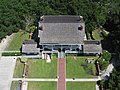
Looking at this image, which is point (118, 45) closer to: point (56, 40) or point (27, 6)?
point (56, 40)

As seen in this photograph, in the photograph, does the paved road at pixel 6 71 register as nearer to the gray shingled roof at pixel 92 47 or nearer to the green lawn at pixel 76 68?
the green lawn at pixel 76 68

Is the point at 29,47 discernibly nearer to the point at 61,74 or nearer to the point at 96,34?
the point at 61,74

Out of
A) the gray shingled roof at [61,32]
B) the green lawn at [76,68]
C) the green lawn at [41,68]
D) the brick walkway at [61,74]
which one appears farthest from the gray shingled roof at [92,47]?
the green lawn at [41,68]

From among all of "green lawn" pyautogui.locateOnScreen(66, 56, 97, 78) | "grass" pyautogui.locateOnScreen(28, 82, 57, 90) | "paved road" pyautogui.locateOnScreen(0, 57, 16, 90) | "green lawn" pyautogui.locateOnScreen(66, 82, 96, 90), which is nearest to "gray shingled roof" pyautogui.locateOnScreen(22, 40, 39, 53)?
"paved road" pyautogui.locateOnScreen(0, 57, 16, 90)

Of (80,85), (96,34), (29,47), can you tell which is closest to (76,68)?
(80,85)

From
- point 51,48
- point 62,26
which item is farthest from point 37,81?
point 62,26

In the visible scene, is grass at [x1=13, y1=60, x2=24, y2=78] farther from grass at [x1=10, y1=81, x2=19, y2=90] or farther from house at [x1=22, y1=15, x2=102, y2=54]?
house at [x1=22, y1=15, x2=102, y2=54]
